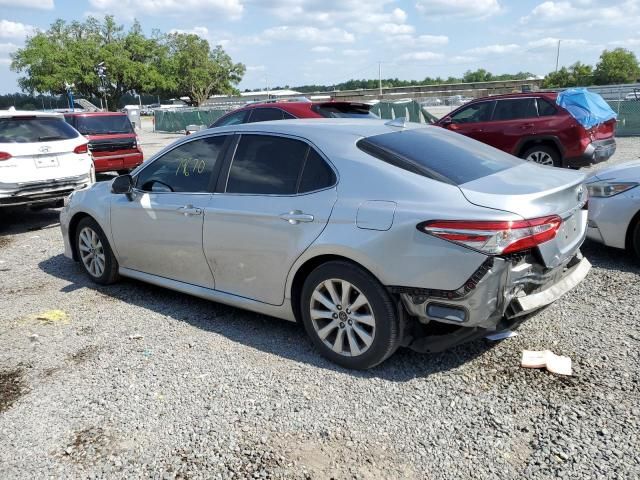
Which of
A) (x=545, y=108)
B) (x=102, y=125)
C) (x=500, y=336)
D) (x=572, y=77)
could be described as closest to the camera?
(x=500, y=336)

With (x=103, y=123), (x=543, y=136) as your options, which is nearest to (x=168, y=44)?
(x=103, y=123)

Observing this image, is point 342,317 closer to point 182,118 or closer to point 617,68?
point 182,118

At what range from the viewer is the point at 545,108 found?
1080 cm

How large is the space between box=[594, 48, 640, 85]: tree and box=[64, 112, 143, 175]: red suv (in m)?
89.7

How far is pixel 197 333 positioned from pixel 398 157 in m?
2.07

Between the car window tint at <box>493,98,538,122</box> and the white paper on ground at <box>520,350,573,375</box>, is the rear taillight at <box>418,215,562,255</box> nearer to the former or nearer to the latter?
the white paper on ground at <box>520,350,573,375</box>

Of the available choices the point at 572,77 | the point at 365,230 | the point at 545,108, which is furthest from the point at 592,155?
the point at 572,77

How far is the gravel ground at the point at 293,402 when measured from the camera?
2.76 metres

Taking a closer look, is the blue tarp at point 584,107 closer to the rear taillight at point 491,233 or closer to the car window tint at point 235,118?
the car window tint at point 235,118

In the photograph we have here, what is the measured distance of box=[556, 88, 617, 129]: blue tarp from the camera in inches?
405

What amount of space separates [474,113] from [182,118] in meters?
26.0

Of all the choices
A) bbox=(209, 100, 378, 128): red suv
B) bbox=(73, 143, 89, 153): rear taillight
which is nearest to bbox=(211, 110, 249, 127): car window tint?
bbox=(209, 100, 378, 128): red suv

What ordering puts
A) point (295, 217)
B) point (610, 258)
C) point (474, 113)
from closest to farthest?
point (295, 217) → point (610, 258) → point (474, 113)

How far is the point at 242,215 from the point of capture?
13.0ft
